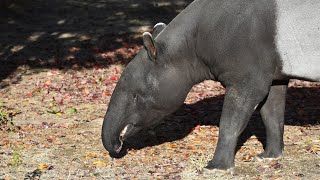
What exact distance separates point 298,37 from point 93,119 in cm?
430

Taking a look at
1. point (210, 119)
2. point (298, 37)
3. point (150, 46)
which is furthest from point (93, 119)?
point (298, 37)

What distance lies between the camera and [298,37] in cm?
759

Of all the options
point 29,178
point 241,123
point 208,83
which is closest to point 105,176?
point 29,178

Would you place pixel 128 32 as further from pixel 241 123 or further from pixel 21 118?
pixel 241 123

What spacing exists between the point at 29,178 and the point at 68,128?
233cm

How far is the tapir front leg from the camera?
766cm

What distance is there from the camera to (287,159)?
8.60m

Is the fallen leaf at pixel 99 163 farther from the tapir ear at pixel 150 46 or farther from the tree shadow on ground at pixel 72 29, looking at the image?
the tree shadow on ground at pixel 72 29

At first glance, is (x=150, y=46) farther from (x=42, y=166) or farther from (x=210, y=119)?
(x=210, y=119)

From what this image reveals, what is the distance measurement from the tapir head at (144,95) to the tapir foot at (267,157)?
1317 millimetres

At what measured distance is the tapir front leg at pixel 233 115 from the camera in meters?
7.66

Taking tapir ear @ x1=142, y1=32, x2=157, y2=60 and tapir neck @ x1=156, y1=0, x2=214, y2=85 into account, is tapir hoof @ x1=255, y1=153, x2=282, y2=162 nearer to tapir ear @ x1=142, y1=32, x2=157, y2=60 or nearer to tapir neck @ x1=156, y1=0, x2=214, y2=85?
tapir neck @ x1=156, y1=0, x2=214, y2=85

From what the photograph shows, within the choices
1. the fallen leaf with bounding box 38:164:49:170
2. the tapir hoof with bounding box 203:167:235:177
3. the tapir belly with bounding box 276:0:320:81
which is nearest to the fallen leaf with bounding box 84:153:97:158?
the fallen leaf with bounding box 38:164:49:170

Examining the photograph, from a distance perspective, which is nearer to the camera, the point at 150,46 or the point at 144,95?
the point at 150,46
